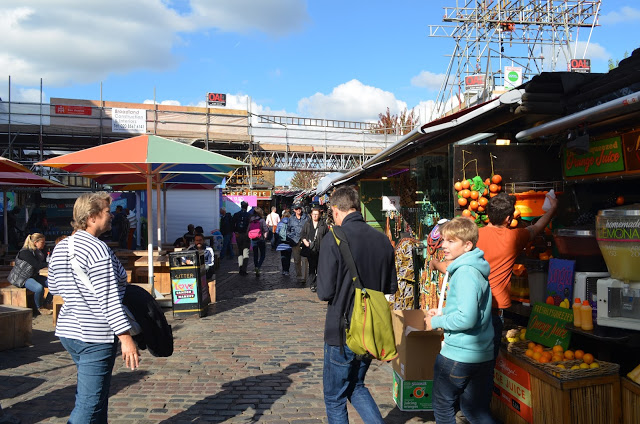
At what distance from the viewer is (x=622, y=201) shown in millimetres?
→ 4020

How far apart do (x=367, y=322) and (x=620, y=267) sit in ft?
5.16

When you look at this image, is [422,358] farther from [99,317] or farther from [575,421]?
[99,317]

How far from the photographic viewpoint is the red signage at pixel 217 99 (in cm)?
3428

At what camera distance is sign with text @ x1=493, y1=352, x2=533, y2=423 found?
366 cm

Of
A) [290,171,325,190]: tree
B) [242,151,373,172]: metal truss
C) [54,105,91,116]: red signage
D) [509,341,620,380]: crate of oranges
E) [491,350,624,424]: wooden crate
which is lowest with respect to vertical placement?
[491,350,624,424]: wooden crate

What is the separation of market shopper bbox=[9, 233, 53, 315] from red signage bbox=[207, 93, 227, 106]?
88.9 ft

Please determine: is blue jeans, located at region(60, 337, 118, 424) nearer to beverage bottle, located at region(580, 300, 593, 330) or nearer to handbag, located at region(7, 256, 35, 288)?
beverage bottle, located at region(580, 300, 593, 330)

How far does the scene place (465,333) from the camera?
9.77 ft

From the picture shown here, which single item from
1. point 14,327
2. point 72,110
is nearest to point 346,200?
point 14,327

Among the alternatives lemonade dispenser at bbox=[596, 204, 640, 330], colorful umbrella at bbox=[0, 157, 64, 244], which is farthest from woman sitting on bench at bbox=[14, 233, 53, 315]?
lemonade dispenser at bbox=[596, 204, 640, 330]

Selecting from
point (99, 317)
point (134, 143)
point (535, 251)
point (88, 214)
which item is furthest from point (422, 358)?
point (134, 143)

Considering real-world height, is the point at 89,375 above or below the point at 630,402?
above

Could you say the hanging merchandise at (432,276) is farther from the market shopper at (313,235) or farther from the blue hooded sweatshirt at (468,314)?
the market shopper at (313,235)

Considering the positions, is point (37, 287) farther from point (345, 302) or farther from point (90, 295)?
point (345, 302)
